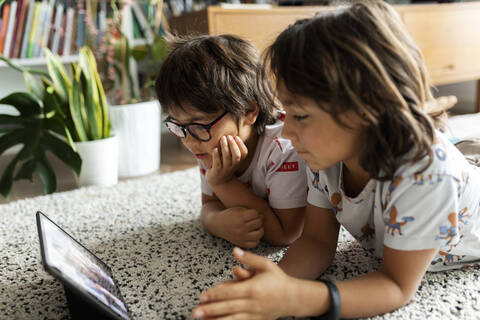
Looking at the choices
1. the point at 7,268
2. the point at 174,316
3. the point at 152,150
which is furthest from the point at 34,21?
the point at 174,316

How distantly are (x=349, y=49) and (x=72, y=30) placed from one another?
5.97 ft

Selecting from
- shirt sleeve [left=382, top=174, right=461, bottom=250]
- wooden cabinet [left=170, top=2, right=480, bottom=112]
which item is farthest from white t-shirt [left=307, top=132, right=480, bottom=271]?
wooden cabinet [left=170, top=2, right=480, bottom=112]

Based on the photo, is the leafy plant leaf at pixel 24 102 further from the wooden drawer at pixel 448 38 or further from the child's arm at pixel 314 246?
the wooden drawer at pixel 448 38

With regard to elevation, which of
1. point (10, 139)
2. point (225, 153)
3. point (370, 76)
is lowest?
point (10, 139)

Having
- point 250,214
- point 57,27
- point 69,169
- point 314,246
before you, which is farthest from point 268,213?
point 57,27

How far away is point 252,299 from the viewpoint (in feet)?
1.84

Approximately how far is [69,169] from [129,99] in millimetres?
435

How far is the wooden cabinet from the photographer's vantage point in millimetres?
1856

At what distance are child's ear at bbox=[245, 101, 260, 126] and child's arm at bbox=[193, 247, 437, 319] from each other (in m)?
0.39

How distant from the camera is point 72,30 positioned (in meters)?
1.99

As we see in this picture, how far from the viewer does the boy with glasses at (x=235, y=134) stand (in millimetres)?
833

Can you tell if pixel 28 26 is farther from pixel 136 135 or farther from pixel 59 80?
pixel 136 135

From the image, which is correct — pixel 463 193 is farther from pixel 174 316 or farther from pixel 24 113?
pixel 24 113

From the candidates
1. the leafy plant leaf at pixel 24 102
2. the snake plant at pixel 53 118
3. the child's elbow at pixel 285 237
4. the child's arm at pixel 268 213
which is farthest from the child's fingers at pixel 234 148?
the leafy plant leaf at pixel 24 102
